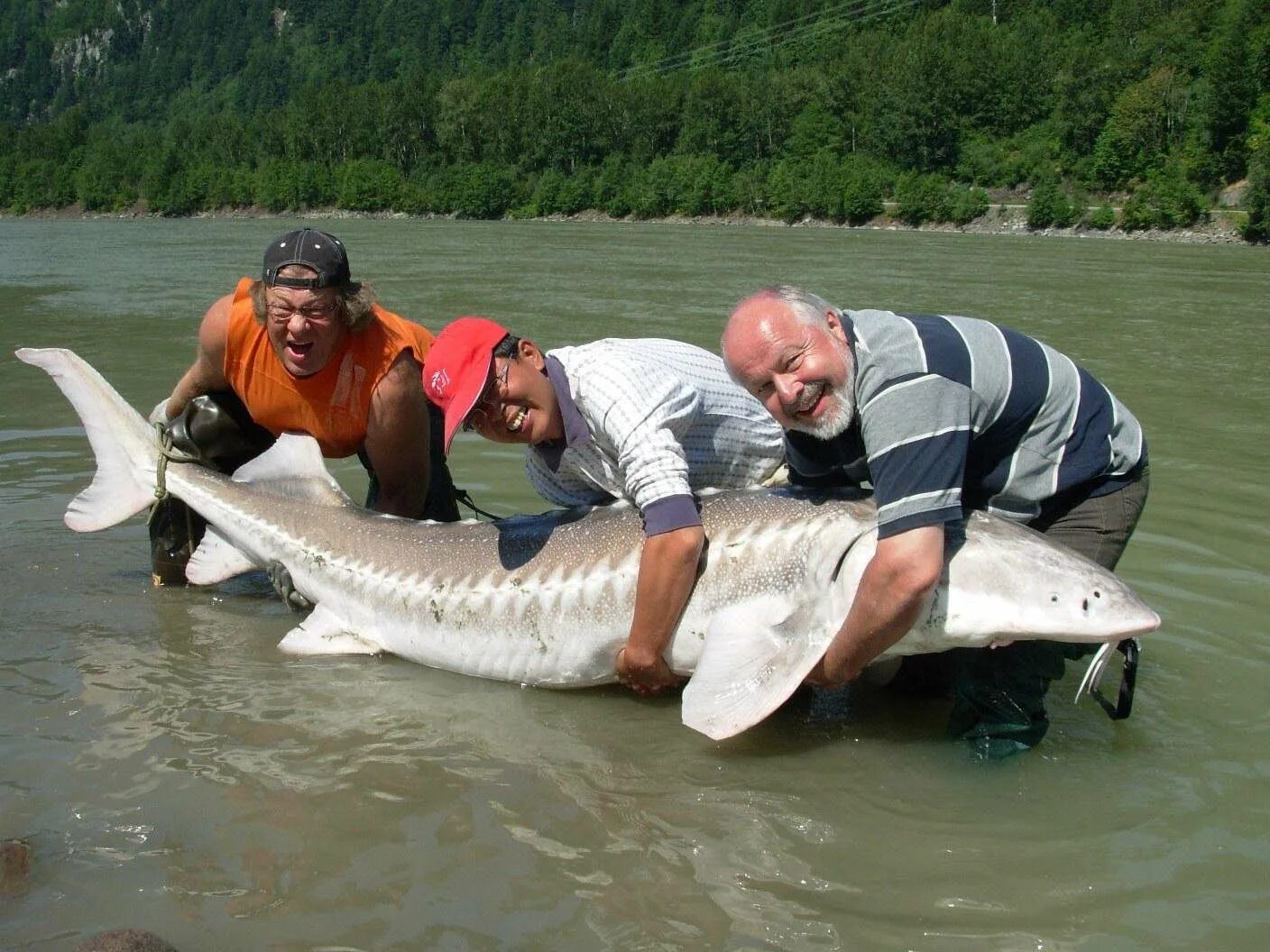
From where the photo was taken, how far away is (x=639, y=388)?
370 cm

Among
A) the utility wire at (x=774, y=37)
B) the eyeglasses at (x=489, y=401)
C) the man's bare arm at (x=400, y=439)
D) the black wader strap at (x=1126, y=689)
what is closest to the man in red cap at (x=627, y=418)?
the eyeglasses at (x=489, y=401)

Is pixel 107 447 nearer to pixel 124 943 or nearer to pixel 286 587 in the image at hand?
pixel 286 587

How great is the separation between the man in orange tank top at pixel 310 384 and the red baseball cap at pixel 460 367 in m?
0.98

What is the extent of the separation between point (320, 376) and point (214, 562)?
932mm

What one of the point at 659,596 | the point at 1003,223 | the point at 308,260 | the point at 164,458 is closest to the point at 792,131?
the point at 1003,223

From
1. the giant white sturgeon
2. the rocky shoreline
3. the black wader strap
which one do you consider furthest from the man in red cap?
the rocky shoreline

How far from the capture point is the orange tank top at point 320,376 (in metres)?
4.73

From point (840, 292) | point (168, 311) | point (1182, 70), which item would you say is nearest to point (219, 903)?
point (168, 311)

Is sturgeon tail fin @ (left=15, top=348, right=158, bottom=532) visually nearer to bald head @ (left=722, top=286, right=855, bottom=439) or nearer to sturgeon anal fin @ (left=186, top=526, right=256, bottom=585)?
sturgeon anal fin @ (left=186, top=526, right=256, bottom=585)

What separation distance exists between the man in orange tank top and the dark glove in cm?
50

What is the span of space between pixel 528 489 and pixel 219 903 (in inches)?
159

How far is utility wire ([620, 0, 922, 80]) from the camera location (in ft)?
390

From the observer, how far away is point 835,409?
3193mm

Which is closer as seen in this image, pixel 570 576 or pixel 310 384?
pixel 570 576
